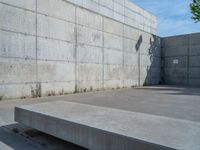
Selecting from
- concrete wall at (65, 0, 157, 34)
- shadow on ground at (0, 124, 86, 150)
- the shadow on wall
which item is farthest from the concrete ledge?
concrete wall at (65, 0, 157, 34)

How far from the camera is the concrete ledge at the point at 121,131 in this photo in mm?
2167

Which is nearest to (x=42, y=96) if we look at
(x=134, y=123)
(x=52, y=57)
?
(x=52, y=57)

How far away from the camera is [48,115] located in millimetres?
3346

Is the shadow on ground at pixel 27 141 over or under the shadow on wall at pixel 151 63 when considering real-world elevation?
under

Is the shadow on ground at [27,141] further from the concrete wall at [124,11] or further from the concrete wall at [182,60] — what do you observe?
the concrete wall at [182,60]

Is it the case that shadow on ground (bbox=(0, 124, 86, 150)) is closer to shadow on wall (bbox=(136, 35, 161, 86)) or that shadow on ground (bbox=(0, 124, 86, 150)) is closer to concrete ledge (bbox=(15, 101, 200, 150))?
concrete ledge (bbox=(15, 101, 200, 150))

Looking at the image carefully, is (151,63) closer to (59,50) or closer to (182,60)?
(182,60)

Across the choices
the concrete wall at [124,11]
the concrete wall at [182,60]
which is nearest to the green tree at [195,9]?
the concrete wall at [182,60]

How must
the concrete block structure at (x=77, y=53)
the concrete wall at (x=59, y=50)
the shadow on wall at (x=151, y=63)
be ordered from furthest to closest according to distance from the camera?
1. the shadow on wall at (x=151, y=63)
2. the concrete block structure at (x=77, y=53)
3. the concrete wall at (x=59, y=50)

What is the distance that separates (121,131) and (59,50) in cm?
771

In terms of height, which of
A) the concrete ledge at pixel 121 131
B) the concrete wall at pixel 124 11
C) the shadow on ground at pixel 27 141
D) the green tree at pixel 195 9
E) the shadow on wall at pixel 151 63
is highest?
the concrete wall at pixel 124 11

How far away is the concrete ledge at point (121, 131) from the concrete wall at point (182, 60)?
48.8ft

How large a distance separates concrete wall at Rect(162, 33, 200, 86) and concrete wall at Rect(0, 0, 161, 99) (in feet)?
14.1

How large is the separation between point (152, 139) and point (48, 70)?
7.57m
